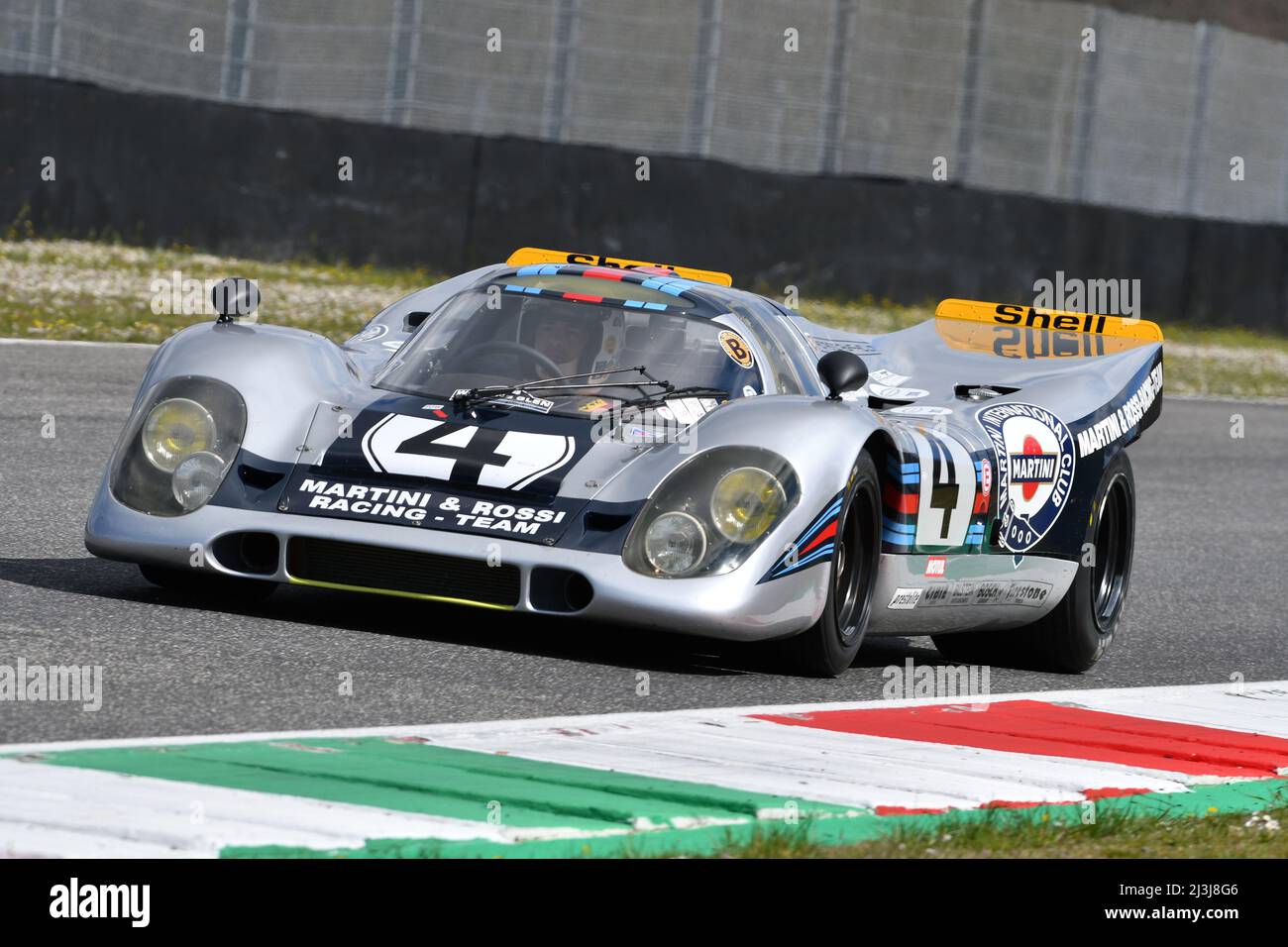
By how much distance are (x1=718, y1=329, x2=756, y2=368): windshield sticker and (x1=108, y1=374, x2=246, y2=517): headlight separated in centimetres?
150

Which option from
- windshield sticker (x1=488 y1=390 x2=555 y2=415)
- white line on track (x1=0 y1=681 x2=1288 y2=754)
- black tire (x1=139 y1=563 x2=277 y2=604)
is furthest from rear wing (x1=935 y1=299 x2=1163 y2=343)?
black tire (x1=139 y1=563 x2=277 y2=604)

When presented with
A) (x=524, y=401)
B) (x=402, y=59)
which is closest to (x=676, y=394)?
(x=524, y=401)

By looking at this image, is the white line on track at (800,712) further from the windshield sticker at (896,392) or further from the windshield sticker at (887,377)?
the windshield sticker at (887,377)

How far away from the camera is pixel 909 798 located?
4422 millimetres

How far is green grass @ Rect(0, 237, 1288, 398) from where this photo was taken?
1412 centimetres

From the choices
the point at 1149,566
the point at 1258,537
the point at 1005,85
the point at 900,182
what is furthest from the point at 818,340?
the point at 1005,85

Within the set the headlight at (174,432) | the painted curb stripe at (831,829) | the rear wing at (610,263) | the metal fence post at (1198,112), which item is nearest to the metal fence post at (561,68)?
the metal fence post at (1198,112)

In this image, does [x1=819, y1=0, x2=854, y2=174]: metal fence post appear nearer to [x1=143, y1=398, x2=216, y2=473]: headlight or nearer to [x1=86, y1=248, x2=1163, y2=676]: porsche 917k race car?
[x1=86, y1=248, x2=1163, y2=676]: porsche 917k race car

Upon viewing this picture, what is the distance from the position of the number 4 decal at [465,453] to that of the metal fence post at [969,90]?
1653 cm
